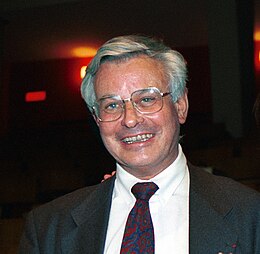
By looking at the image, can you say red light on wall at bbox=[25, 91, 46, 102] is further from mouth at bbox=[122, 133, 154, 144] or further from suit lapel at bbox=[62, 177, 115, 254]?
mouth at bbox=[122, 133, 154, 144]

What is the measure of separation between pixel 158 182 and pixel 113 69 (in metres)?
0.37

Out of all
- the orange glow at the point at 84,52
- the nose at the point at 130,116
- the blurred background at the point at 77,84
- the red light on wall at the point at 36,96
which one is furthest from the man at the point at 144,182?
the red light on wall at the point at 36,96

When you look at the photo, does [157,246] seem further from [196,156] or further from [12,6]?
[12,6]

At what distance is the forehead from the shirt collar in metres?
0.24

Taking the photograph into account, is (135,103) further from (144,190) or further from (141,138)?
(144,190)

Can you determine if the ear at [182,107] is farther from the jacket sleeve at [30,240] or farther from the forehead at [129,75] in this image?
the jacket sleeve at [30,240]

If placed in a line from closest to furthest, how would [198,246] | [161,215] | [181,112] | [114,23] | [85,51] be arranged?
1. [198,246]
2. [161,215]
3. [181,112]
4. [114,23]
5. [85,51]

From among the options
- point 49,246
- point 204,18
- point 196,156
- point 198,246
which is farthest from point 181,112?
point 204,18

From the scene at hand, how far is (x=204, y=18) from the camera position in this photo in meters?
6.59

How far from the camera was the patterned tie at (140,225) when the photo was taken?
4.71ft

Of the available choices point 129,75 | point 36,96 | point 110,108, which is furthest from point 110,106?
point 36,96

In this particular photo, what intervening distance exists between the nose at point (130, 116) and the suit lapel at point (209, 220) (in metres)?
0.26

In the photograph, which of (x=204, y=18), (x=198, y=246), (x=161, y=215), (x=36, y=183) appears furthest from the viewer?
(x=204, y=18)

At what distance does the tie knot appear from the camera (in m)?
1.54
